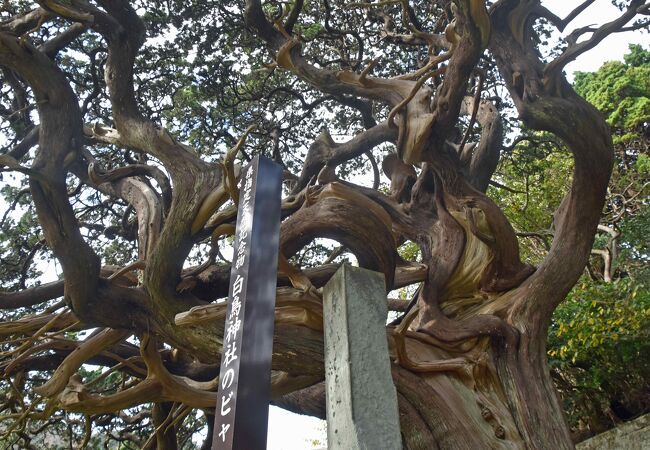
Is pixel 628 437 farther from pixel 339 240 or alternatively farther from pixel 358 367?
pixel 358 367

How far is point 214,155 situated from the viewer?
27.7 feet

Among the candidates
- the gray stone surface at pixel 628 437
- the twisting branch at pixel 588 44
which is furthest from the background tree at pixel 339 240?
the gray stone surface at pixel 628 437

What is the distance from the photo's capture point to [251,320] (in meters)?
2.33

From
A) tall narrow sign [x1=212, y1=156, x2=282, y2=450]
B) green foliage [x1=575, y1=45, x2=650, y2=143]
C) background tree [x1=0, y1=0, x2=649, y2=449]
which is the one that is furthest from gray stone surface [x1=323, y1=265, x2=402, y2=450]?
green foliage [x1=575, y1=45, x2=650, y2=143]

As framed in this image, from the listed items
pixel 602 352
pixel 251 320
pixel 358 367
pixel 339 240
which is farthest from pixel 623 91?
pixel 251 320

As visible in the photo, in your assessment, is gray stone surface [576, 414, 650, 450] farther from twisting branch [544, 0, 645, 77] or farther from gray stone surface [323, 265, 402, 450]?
gray stone surface [323, 265, 402, 450]

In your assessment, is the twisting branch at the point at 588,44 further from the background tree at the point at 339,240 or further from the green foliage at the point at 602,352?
the green foliage at the point at 602,352

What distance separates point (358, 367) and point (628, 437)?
16.1ft

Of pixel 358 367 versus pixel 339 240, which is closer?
pixel 358 367

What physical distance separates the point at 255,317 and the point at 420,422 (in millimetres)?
2307

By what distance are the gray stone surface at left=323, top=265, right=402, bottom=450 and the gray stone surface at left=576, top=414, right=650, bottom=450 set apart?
15.4 ft

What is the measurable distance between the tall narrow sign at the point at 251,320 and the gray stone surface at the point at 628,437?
16.8 feet

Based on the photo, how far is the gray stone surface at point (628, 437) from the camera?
5.84m

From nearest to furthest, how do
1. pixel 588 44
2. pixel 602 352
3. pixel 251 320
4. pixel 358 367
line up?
pixel 251 320 < pixel 358 367 < pixel 588 44 < pixel 602 352
